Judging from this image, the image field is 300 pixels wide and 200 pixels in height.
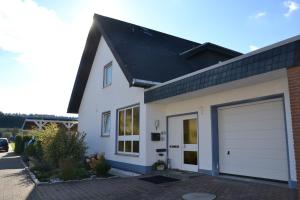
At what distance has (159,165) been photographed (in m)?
11.3

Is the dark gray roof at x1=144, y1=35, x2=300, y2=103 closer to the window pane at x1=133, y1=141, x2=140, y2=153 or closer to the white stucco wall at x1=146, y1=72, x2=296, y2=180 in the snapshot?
the white stucco wall at x1=146, y1=72, x2=296, y2=180

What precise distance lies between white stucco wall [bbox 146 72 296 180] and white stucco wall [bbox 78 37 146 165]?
0.49 meters

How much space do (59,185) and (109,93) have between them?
636cm

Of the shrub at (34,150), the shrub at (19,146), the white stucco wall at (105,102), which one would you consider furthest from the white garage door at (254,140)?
the shrub at (19,146)

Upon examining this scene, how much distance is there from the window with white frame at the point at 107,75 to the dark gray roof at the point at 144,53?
1743 mm

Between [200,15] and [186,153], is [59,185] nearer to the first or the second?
[186,153]

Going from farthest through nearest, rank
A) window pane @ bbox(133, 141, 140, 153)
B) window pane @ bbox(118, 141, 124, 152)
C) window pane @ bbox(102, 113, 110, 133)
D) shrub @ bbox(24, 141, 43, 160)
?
1. shrub @ bbox(24, 141, 43, 160)
2. window pane @ bbox(102, 113, 110, 133)
3. window pane @ bbox(118, 141, 124, 152)
4. window pane @ bbox(133, 141, 140, 153)

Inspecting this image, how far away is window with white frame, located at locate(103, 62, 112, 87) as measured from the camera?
15.4 meters

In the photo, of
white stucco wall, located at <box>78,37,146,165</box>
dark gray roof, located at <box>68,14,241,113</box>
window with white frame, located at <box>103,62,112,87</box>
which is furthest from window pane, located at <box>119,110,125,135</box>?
dark gray roof, located at <box>68,14,241,113</box>

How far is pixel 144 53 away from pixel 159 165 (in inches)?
213

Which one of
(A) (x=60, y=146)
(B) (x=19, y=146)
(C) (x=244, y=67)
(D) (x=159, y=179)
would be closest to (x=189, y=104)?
(D) (x=159, y=179)

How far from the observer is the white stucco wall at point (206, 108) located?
7.56 metres

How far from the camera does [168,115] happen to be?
469 inches

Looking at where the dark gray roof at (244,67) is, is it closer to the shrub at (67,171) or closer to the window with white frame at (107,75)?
the shrub at (67,171)
